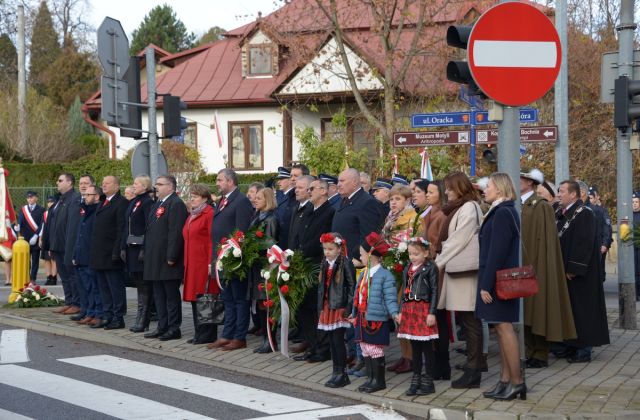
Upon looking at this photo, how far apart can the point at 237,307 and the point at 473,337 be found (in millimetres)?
3464

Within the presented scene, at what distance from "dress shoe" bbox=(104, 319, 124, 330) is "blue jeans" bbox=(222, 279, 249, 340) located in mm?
2228

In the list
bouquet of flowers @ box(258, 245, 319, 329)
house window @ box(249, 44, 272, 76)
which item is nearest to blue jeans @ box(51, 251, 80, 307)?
bouquet of flowers @ box(258, 245, 319, 329)

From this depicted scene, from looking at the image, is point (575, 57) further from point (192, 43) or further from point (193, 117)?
point (192, 43)

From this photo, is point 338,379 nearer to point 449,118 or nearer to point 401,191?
point 401,191

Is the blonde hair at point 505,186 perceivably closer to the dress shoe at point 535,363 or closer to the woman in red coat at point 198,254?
the dress shoe at point 535,363

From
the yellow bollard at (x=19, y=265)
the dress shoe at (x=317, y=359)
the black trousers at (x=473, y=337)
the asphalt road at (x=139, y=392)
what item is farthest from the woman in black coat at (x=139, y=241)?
the black trousers at (x=473, y=337)

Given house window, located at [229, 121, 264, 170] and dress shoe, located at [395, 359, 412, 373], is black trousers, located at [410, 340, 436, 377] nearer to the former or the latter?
dress shoe, located at [395, 359, 412, 373]

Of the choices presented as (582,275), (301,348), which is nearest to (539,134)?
(582,275)

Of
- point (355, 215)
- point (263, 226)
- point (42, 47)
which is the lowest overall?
point (263, 226)

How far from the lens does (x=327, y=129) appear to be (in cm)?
3747

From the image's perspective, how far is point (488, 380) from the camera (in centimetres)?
918

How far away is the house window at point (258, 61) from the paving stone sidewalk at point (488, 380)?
2781 cm

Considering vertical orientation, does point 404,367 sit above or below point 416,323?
below

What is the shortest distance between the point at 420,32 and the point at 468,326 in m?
15.6
